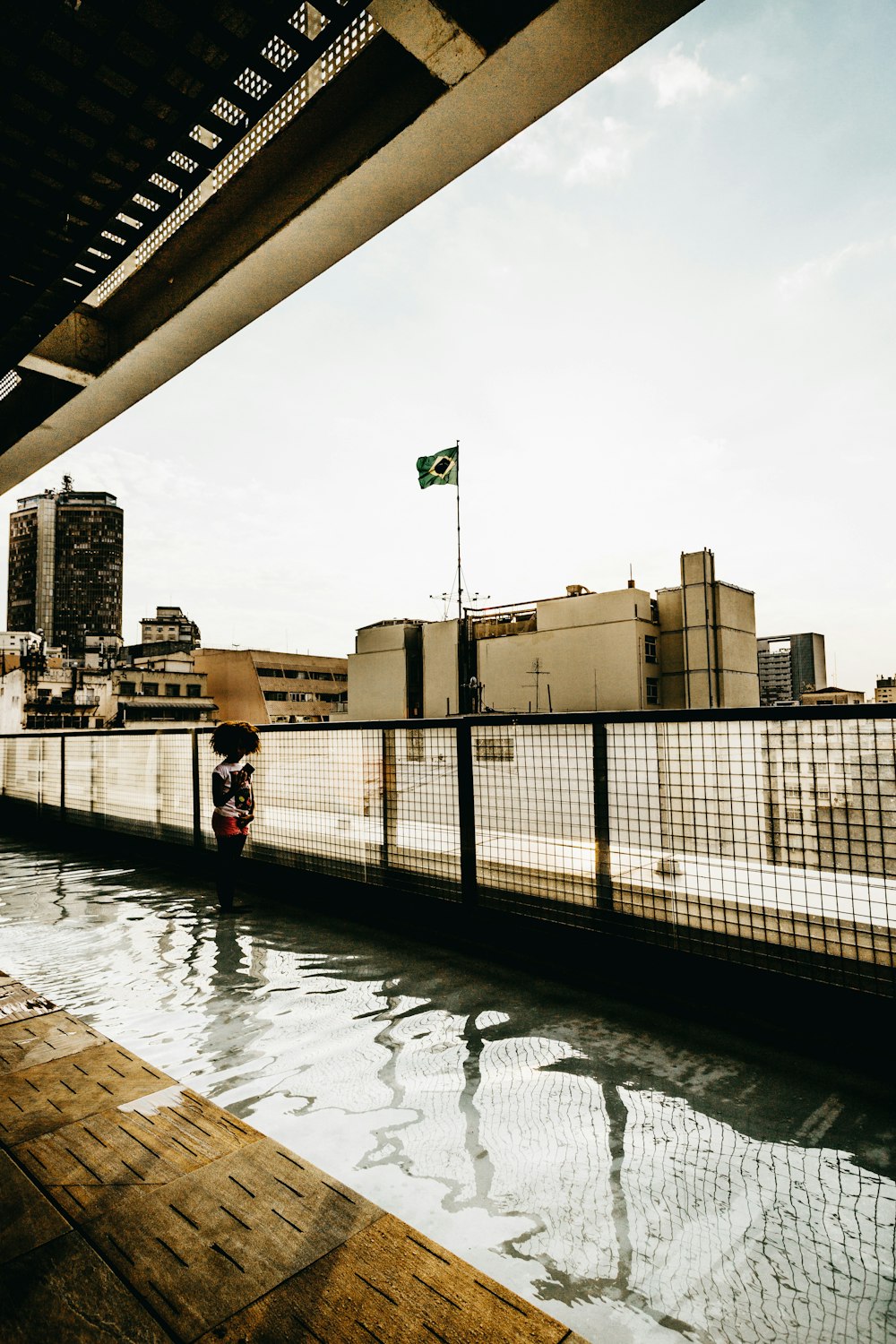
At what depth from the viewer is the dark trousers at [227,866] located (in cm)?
562

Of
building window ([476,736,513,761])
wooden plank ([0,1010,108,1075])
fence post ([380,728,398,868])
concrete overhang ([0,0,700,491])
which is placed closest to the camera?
wooden plank ([0,1010,108,1075])

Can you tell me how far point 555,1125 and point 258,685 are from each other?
9310cm

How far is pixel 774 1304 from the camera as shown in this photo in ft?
5.50

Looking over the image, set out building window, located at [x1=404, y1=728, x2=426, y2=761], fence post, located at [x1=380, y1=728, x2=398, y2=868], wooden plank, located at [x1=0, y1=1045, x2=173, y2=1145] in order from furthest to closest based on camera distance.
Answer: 1. fence post, located at [x1=380, y1=728, x2=398, y2=868]
2. building window, located at [x1=404, y1=728, x2=426, y2=761]
3. wooden plank, located at [x1=0, y1=1045, x2=173, y2=1145]

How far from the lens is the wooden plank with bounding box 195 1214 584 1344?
1.38 m

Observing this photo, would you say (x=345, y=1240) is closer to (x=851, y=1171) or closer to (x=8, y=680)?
(x=851, y=1171)

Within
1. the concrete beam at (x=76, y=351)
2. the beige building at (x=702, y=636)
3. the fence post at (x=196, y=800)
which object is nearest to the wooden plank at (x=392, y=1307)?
the fence post at (x=196, y=800)

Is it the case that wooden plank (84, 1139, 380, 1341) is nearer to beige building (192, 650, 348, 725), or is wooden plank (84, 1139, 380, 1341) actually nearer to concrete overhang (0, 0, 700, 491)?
concrete overhang (0, 0, 700, 491)

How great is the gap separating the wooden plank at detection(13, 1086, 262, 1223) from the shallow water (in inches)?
12.9

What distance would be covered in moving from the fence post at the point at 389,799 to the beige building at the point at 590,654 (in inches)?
2229

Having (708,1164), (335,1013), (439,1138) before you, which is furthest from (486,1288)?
(335,1013)

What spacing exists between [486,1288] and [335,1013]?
7.12 ft

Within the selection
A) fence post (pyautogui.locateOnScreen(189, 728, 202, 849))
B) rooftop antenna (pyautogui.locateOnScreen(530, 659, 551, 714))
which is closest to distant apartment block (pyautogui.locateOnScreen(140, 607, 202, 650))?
rooftop antenna (pyautogui.locateOnScreen(530, 659, 551, 714))

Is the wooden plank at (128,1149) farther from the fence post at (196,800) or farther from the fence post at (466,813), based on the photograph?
the fence post at (196,800)
